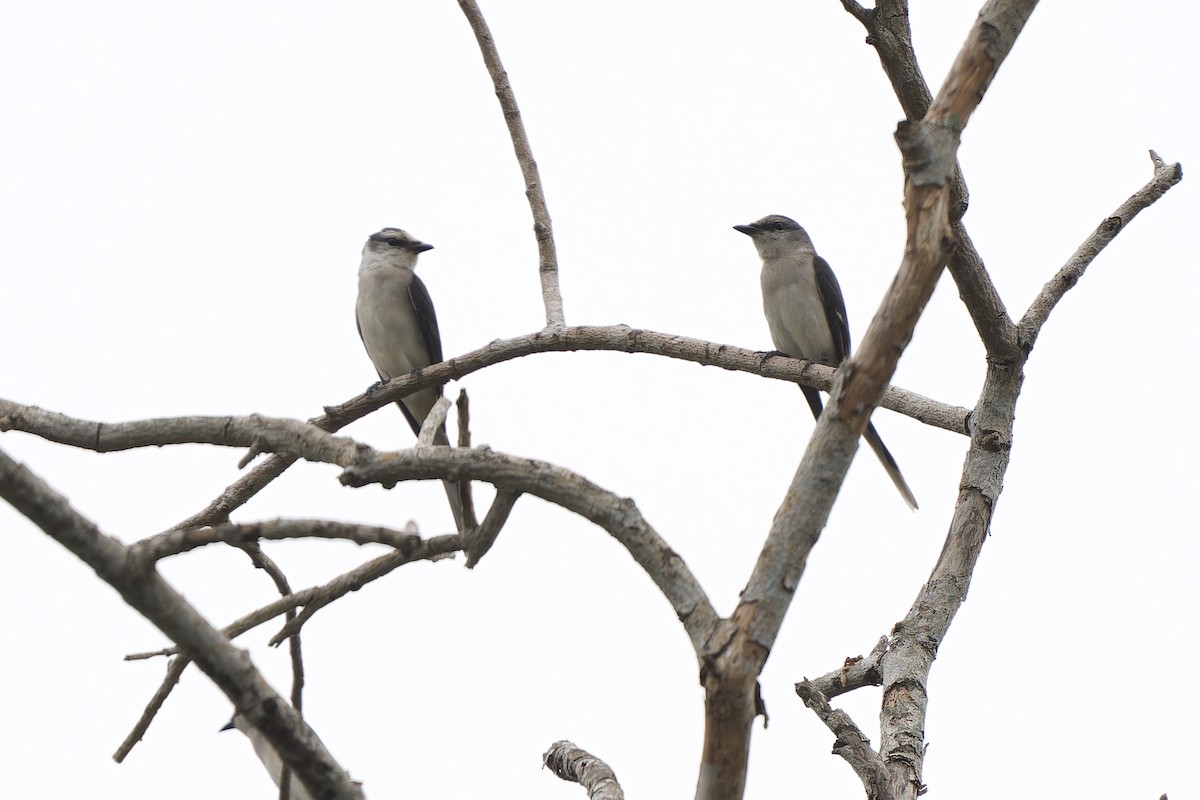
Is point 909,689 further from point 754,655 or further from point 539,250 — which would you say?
point 539,250

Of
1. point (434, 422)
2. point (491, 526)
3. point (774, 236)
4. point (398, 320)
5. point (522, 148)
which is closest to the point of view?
point (491, 526)

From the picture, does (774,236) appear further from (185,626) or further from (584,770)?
(185,626)

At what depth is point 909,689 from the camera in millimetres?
4887

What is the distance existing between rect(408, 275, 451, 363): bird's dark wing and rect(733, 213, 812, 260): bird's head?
2788 millimetres

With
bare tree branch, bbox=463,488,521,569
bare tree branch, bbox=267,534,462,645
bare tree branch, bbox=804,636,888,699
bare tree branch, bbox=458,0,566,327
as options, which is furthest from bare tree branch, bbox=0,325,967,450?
bare tree branch, bbox=463,488,521,569

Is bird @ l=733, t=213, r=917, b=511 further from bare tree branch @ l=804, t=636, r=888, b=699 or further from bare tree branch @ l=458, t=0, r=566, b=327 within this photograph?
bare tree branch @ l=804, t=636, r=888, b=699

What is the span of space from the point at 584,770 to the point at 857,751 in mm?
1003

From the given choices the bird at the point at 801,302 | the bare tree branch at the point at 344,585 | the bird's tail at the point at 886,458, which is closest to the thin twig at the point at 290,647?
the bare tree branch at the point at 344,585

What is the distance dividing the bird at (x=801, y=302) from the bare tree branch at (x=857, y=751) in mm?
4564

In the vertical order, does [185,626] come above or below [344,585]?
below

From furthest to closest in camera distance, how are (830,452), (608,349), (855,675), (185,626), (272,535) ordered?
1. (608,349)
2. (855,675)
3. (830,452)
4. (272,535)
5. (185,626)

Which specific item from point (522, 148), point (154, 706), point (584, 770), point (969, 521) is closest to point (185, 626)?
point (154, 706)

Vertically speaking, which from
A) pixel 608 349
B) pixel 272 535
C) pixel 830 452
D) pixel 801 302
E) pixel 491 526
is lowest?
pixel 272 535

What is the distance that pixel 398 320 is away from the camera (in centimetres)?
992
